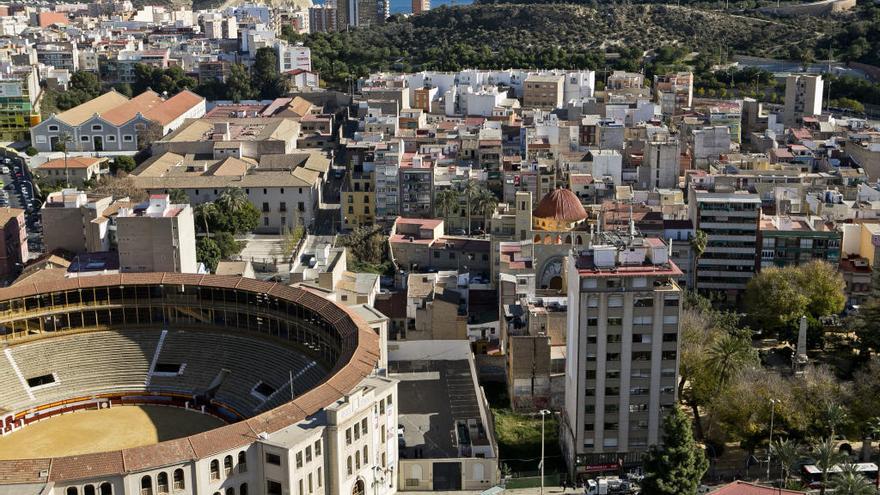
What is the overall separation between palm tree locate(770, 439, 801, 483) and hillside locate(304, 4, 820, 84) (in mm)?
95261

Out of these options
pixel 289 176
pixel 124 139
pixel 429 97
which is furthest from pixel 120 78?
pixel 289 176

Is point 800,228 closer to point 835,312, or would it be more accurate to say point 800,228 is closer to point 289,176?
point 835,312

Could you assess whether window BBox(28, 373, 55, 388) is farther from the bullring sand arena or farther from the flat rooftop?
the flat rooftop

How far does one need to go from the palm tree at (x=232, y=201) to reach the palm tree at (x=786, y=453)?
48.6 meters

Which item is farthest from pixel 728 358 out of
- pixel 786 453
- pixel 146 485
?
pixel 146 485

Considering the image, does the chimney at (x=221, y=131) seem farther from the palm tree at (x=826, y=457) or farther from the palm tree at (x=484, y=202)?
the palm tree at (x=826, y=457)

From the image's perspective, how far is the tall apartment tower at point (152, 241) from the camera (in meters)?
63.8

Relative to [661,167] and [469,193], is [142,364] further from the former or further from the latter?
[661,167]

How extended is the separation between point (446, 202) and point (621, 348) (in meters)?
37.8

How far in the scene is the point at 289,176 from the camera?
89.3m

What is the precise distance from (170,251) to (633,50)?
3539 inches

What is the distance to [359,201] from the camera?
87.4m

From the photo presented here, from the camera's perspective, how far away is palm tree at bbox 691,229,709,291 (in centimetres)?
6788

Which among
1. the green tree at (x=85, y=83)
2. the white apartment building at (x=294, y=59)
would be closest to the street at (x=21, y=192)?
the green tree at (x=85, y=83)
